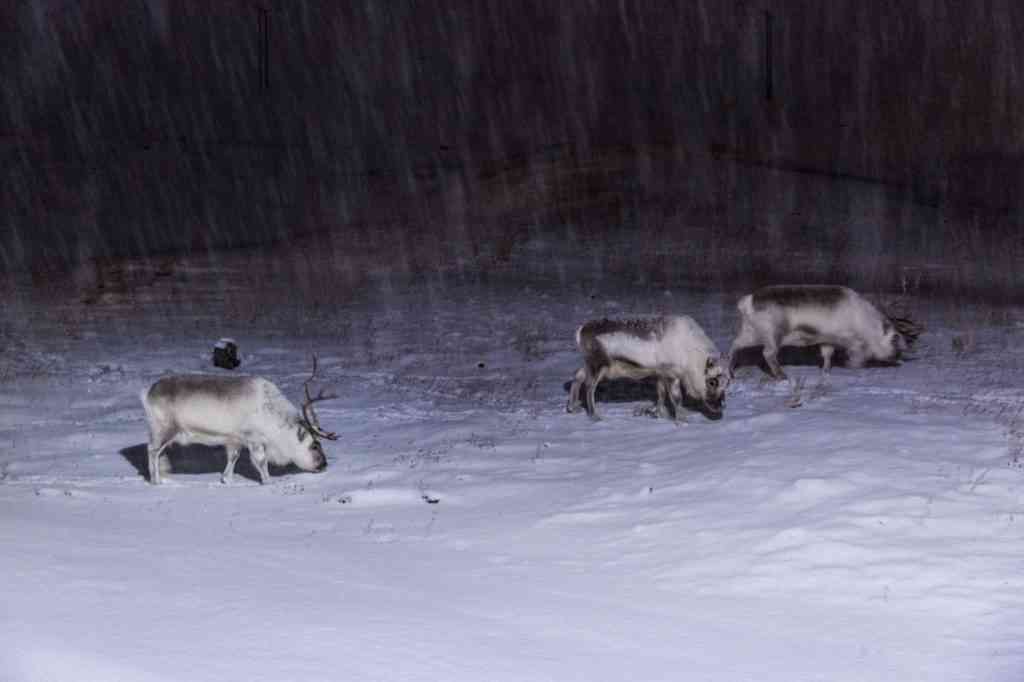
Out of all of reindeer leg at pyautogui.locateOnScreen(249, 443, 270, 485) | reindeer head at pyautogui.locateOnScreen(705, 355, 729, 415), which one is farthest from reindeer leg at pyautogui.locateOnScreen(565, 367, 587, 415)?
reindeer leg at pyautogui.locateOnScreen(249, 443, 270, 485)

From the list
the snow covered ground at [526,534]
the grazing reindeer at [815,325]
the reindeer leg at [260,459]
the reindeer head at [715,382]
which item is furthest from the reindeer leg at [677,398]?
the reindeer leg at [260,459]

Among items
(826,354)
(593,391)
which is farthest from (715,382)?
(826,354)

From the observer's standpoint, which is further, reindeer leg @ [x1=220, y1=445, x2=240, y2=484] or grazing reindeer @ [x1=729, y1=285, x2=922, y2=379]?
grazing reindeer @ [x1=729, y1=285, x2=922, y2=379]

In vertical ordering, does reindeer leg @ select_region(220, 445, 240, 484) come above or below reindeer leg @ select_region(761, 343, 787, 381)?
above

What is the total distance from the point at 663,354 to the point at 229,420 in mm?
4769

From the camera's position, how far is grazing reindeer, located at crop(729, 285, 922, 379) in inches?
683

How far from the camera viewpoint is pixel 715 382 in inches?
603

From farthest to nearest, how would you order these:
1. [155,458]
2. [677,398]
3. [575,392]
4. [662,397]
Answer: [575,392]
[662,397]
[677,398]
[155,458]

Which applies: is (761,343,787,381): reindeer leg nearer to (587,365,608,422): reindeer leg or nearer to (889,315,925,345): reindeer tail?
(889,315,925,345): reindeer tail

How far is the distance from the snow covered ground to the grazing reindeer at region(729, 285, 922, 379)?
36 centimetres

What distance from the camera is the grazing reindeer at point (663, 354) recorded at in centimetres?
1538

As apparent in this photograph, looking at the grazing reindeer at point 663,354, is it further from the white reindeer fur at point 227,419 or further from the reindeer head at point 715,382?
the white reindeer fur at point 227,419

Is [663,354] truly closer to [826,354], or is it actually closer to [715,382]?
[715,382]

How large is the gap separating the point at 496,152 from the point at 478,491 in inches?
1896
